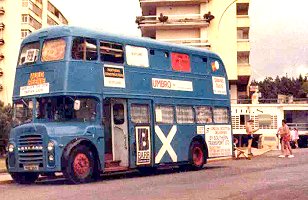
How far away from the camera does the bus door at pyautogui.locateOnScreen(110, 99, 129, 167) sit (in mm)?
17609

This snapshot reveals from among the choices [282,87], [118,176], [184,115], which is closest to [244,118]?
[184,115]

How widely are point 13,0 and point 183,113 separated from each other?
55568 millimetres

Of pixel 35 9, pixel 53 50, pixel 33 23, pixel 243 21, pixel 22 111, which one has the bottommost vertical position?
pixel 22 111

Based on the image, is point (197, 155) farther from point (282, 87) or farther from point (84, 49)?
point (282, 87)

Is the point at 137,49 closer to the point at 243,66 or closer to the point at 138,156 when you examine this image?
the point at 138,156

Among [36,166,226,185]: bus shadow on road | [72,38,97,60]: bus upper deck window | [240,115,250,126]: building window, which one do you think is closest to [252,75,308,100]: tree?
[240,115,250,126]: building window

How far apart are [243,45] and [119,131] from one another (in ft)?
129

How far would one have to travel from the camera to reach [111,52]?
1745cm

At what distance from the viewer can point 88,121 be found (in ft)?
53.9

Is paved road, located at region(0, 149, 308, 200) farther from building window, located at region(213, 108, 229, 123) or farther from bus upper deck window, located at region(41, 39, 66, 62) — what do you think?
building window, located at region(213, 108, 229, 123)

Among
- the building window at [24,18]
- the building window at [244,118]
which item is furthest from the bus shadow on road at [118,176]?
the building window at [24,18]

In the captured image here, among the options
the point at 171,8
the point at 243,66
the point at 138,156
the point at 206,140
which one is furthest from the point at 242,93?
the point at 138,156

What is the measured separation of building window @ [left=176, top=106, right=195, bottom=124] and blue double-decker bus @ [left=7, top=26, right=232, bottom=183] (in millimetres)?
33

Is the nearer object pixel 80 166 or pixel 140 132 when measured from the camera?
pixel 80 166
